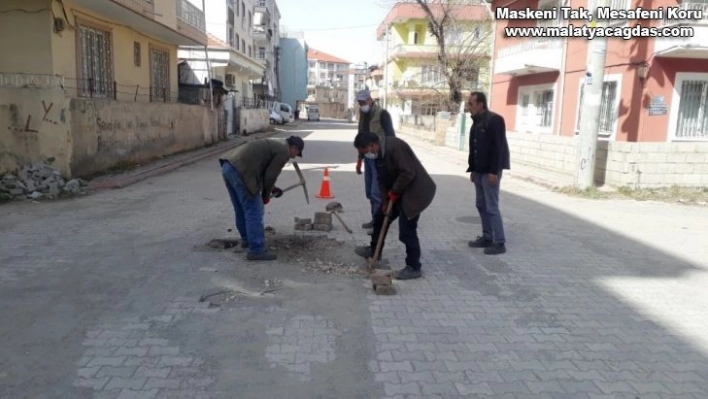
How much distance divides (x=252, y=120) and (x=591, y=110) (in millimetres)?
23287

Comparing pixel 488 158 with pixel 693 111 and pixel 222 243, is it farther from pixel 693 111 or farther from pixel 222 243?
pixel 693 111

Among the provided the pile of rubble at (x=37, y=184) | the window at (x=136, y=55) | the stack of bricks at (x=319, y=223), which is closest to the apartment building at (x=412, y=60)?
the window at (x=136, y=55)

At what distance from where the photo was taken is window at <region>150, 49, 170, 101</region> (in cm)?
1776

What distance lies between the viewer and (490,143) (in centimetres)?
614

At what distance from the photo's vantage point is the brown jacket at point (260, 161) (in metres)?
5.57

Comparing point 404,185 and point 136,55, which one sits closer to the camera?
point 404,185

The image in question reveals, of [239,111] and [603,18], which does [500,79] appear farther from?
[239,111]

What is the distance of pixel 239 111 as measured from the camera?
2806 cm

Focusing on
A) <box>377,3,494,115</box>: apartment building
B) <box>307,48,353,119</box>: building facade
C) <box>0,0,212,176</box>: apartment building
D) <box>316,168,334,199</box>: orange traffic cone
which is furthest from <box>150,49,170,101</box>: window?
<box>307,48,353,119</box>: building facade

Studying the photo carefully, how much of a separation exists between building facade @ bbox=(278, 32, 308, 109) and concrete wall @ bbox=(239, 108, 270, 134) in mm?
39642

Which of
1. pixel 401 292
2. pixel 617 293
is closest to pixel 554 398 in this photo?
pixel 401 292

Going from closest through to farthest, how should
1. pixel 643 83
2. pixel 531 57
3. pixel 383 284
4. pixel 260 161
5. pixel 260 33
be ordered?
pixel 383 284 → pixel 260 161 → pixel 643 83 → pixel 531 57 → pixel 260 33

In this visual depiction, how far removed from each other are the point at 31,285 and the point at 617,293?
5.55m

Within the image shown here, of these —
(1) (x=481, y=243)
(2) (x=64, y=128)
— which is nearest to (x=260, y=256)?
(1) (x=481, y=243)
